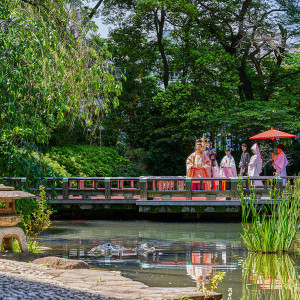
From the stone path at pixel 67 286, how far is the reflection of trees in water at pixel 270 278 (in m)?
1.24

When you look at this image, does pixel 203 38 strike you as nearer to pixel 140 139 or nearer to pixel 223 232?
pixel 140 139

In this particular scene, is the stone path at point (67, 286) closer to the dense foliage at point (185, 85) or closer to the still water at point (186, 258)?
the still water at point (186, 258)

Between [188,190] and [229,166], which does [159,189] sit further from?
[229,166]

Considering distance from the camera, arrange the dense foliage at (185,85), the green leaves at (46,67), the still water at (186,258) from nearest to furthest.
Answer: the still water at (186,258)
the green leaves at (46,67)
the dense foliage at (185,85)

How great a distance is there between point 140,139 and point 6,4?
1630 cm

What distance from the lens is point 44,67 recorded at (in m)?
6.84

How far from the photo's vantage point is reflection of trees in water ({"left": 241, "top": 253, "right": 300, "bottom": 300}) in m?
5.78

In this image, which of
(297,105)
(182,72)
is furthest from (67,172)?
(297,105)

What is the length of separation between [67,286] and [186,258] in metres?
4.11

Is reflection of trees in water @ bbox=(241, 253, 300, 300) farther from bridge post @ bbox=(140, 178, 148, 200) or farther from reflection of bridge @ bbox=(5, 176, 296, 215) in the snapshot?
bridge post @ bbox=(140, 178, 148, 200)

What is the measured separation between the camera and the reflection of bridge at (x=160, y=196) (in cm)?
1414

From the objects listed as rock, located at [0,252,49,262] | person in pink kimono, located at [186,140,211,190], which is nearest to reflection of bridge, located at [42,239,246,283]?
rock, located at [0,252,49,262]

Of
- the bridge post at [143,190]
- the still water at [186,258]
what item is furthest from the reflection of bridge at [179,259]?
the bridge post at [143,190]

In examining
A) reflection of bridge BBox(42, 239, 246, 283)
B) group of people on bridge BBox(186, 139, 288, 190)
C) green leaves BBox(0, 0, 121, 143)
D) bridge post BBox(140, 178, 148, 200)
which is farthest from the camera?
group of people on bridge BBox(186, 139, 288, 190)
